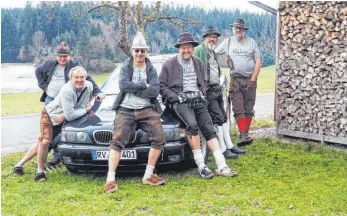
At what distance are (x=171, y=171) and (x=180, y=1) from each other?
740cm

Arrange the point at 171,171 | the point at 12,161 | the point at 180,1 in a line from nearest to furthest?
the point at 171,171 → the point at 12,161 → the point at 180,1

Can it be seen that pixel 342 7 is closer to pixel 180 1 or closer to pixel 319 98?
pixel 319 98

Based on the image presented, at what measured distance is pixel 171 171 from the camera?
704 centimetres

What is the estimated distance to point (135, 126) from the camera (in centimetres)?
642

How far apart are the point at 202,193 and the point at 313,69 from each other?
3978mm

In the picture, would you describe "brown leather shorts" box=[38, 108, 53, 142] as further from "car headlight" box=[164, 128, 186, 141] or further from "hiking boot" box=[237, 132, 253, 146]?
"hiking boot" box=[237, 132, 253, 146]

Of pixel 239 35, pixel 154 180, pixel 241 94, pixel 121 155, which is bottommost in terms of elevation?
pixel 154 180

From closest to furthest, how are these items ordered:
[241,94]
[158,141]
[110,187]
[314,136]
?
1. [110,187]
2. [158,141]
3. [241,94]
4. [314,136]

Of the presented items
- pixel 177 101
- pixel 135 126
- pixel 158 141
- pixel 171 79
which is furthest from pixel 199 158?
pixel 171 79

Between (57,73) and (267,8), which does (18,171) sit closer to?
(57,73)

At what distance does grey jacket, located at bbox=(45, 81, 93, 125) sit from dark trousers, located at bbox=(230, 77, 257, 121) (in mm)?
2847

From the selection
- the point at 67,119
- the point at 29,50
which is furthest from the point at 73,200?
the point at 29,50

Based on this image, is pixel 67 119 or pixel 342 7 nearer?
pixel 67 119

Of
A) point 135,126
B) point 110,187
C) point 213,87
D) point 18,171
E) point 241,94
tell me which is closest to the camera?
point 110,187
